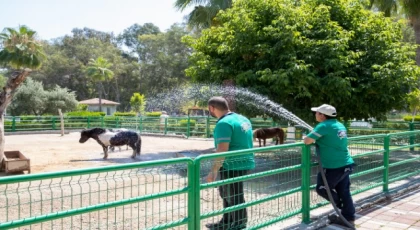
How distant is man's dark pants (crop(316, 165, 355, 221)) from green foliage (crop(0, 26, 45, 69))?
22.4m

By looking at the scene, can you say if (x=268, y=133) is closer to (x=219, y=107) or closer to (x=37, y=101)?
(x=219, y=107)

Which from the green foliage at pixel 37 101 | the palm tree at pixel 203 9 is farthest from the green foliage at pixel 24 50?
the palm tree at pixel 203 9

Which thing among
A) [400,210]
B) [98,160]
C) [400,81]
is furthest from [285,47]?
[98,160]

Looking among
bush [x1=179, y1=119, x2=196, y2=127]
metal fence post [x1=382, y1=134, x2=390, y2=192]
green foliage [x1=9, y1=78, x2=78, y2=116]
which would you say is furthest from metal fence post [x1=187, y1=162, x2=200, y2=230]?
green foliage [x1=9, y1=78, x2=78, y2=116]

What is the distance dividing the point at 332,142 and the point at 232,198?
4.83 ft

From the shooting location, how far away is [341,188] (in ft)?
17.2

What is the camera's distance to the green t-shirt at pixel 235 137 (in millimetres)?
4434

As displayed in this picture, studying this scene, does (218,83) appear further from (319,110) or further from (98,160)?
(319,110)

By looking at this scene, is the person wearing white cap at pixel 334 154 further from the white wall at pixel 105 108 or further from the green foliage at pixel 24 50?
the white wall at pixel 105 108

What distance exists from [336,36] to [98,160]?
7.54m

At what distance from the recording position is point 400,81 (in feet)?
34.4

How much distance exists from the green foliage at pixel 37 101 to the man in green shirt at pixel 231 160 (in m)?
33.7

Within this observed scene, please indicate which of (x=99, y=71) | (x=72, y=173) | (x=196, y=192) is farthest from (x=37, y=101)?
(x=72, y=173)

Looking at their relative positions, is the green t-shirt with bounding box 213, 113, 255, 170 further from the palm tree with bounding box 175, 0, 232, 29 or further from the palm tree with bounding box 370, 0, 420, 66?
the palm tree with bounding box 370, 0, 420, 66
